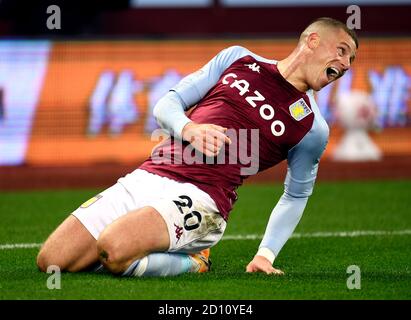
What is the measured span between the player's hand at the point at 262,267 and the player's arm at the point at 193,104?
81 centimetres

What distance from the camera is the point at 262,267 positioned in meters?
6.11

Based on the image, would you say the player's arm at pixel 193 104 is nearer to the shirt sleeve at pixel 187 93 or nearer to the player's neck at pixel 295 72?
the shirt sleeve at pixel 187 93

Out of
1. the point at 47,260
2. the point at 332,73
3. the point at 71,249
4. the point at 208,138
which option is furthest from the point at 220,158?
the point at 47,260

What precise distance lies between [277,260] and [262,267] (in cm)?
94

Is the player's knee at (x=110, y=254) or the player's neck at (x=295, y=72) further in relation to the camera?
the player's neck at (x=295, y=72)

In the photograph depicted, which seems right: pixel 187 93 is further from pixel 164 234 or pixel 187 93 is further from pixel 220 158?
pixel 164 234

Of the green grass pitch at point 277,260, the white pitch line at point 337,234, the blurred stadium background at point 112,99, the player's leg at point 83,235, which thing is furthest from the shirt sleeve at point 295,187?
the blurred stadium background at point 112,99

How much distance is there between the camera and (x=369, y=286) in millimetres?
5750

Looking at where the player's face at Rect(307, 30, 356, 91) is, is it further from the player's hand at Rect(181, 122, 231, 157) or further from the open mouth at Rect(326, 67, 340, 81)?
the player's hand at Rect(181, 122, 231, 157)

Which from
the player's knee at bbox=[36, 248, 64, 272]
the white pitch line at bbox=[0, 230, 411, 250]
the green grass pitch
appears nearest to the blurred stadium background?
the green grass pitch

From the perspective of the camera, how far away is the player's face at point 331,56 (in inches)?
237

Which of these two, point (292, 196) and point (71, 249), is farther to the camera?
point (292, 196)

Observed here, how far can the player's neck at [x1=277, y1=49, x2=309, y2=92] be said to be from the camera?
6.11 metres
